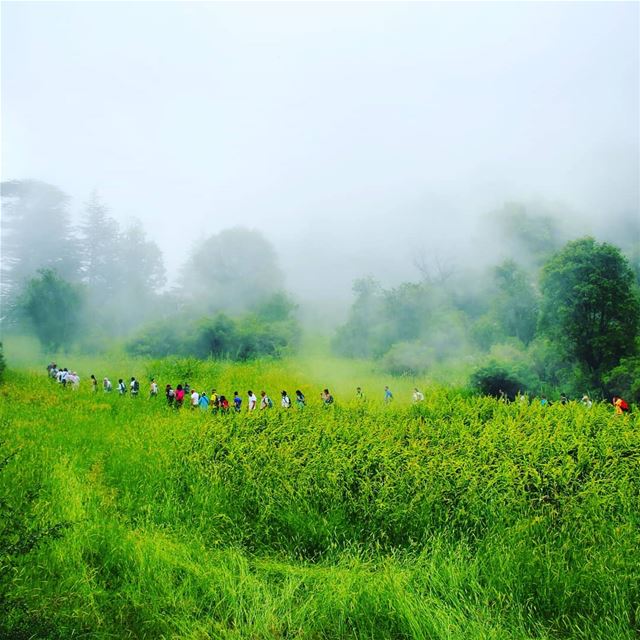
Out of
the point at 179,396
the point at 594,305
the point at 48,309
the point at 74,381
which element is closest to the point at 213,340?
the point at 48,309

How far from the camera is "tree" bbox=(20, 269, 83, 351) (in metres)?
34.4

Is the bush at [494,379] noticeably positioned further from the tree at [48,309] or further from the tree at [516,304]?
the tree at [48,309]

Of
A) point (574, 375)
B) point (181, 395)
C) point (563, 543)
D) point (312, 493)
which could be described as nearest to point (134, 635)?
point (312, 493)

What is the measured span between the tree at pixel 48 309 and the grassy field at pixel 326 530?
82.9 ft

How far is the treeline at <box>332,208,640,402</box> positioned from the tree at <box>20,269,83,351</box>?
20412 mm

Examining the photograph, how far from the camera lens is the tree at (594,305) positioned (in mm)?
22438

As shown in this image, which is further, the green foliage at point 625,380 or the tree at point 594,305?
the tree at point 594,305

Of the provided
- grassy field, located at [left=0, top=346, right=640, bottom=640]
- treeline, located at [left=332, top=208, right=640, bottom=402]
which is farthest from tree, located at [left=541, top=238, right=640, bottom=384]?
grassy field, located at [left=0, top=346, right=640, bottom=640]

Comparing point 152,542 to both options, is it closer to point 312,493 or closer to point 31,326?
point 312,493

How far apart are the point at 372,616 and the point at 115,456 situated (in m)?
7.52

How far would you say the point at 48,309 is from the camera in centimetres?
3453

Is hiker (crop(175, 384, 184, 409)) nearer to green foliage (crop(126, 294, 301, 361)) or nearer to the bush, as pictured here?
the bush

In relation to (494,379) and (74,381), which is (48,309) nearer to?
(74,381)

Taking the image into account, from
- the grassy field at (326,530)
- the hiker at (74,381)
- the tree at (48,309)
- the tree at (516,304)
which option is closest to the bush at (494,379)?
the grassy field at (326,530)
